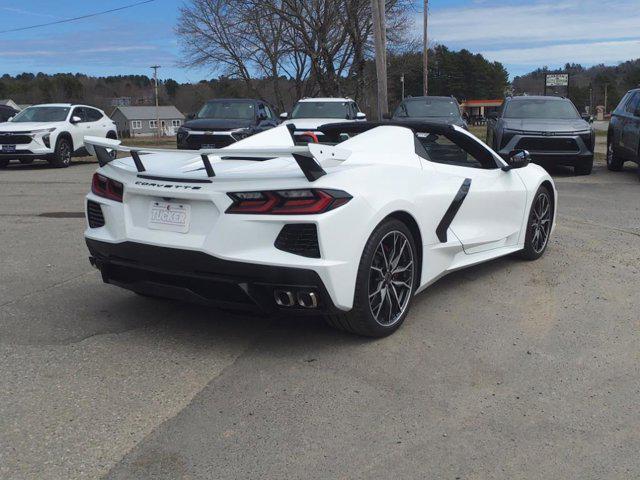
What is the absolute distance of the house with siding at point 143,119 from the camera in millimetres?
123000

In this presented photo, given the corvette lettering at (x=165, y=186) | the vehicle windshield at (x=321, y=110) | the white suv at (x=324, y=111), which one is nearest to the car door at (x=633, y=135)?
the white suv at (x=324, y=111)

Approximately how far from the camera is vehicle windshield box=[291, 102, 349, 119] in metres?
16.0

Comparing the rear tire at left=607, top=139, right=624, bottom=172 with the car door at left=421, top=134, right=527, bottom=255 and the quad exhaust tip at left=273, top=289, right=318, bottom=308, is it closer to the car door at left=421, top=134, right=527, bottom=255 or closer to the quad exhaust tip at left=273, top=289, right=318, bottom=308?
the car door at left=421, top=134, right=527, bottom=255

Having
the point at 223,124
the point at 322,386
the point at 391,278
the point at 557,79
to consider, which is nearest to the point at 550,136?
the point at 223,124

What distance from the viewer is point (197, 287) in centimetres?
388

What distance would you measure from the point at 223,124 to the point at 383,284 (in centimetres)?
1245

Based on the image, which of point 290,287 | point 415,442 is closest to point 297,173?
point 290,287

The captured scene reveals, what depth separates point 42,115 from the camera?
16844mm

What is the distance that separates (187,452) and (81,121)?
52.8ft

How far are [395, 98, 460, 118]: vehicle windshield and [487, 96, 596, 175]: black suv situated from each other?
229 centimetres

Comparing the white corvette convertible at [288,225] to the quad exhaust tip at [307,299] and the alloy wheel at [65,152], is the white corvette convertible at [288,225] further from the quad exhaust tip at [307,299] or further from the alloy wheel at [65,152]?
the alloy wheel at [65,152]

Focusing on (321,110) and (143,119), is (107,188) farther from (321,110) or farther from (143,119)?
(143,119)

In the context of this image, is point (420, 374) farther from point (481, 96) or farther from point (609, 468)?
point (481, 96)

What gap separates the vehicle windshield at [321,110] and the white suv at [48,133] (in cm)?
522
